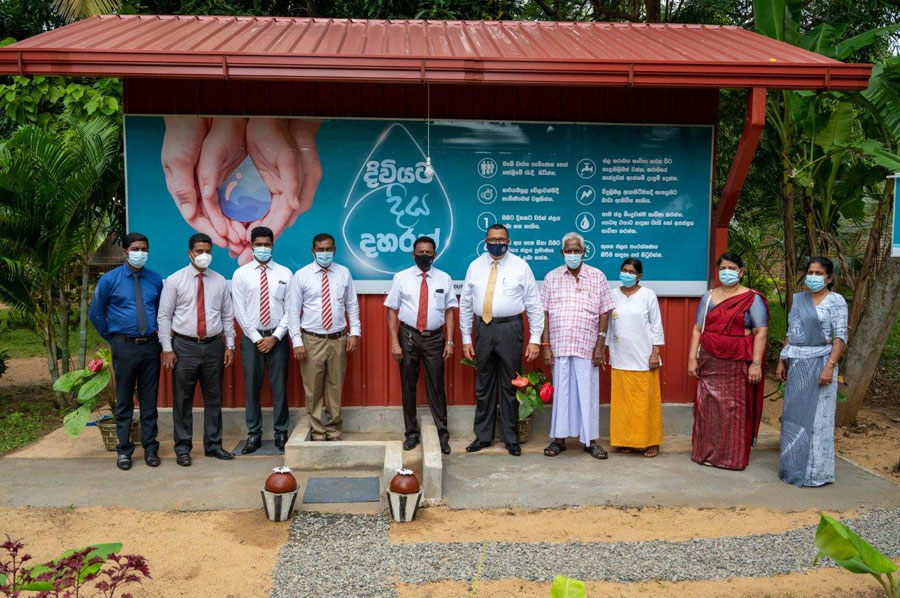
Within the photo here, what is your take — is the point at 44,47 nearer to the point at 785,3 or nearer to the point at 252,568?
the point at 252,568

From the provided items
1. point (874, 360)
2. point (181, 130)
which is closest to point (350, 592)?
point (181, 130)

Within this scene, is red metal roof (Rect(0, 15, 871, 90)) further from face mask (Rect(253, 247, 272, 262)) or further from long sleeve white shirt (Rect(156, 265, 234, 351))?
long sleeve white shirt (Rect(156, 265, 234, 351))

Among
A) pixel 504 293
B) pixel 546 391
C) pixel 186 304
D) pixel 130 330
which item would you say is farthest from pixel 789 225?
pixel 130 330

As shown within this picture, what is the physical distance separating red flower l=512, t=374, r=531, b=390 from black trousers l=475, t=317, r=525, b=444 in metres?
0.04

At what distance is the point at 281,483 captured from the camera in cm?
502

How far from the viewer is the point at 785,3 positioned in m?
7.57

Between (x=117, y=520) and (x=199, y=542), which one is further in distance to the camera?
(x=117, y=520)

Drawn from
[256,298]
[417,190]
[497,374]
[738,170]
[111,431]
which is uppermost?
[738,170]

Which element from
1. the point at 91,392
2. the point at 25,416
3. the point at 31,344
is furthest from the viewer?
the point at 31,344

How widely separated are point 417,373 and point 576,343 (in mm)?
1420

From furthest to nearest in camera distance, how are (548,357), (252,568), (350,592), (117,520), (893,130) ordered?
1. (893,130)
2. (548,357)
3. (117,520)
4. (252,568)
5. (350,592)

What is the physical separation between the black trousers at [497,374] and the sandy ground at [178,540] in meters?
2.23

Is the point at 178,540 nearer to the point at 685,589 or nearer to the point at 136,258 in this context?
the point at 136,258

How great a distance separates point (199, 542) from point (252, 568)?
57 centimetres
